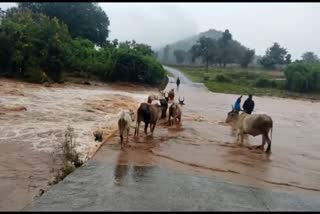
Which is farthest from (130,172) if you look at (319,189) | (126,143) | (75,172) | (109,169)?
(319,189)

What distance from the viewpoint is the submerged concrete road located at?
23.1 feet

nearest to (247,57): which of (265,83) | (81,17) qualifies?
(265,83)

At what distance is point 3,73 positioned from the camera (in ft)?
130

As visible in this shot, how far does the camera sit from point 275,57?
102 metres

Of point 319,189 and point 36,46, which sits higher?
point 36,46

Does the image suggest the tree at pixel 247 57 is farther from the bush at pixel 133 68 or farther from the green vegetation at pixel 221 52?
the bush at pixel 133 68

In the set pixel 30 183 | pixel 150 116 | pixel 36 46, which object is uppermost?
pixel 36 46

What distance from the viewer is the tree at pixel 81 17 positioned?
70400 millimetres

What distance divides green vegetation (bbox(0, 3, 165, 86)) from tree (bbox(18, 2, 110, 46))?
43.3ft

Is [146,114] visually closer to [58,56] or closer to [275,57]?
[58,56]

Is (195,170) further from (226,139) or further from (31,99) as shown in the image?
(31,99)

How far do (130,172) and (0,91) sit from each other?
20329 mm

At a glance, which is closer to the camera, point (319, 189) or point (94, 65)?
point (319, 189)

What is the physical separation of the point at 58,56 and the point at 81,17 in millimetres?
31136
